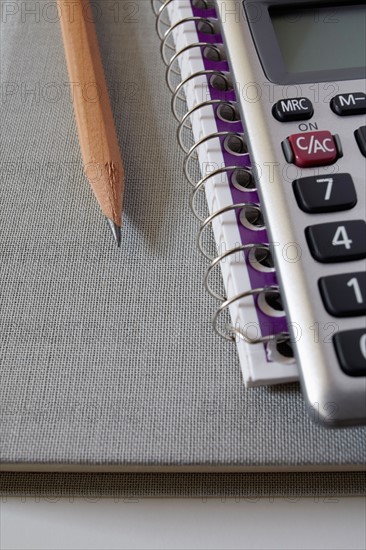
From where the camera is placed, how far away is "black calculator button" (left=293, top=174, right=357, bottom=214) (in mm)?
344

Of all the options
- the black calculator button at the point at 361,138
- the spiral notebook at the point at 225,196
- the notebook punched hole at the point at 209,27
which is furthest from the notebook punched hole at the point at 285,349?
the notebook punched hole at the point at 209,27

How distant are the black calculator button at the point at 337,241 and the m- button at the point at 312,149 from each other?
0.04 meters

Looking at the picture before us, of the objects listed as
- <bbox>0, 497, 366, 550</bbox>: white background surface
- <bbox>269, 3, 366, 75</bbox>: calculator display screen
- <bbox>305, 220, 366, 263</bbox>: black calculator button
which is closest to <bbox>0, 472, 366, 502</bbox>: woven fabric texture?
<bbox>0, 497, 366, 550</bbox>: white background surface

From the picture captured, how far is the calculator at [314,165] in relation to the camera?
311 mm

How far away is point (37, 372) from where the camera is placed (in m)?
0.35

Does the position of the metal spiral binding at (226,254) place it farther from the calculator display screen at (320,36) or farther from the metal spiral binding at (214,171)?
the calculator display screen at (320,36)

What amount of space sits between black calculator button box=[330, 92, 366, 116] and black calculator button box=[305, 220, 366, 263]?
0.07m

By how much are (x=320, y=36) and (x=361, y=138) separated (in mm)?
94

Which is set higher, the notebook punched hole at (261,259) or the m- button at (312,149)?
the m- button at (312,149)

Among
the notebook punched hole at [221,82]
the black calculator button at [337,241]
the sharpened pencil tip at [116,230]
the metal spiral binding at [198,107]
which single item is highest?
the notebook punched hole at [221,82]

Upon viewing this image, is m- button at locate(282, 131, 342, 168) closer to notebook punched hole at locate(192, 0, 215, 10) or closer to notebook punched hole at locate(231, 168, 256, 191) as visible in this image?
notebook punched hole at locate(231, 168, 256, 191)

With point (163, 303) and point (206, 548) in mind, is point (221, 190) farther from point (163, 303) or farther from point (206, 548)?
point (206, 548)

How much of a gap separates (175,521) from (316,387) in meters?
0.10

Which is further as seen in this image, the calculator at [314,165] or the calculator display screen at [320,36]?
the calculator display screen at [320,36]
